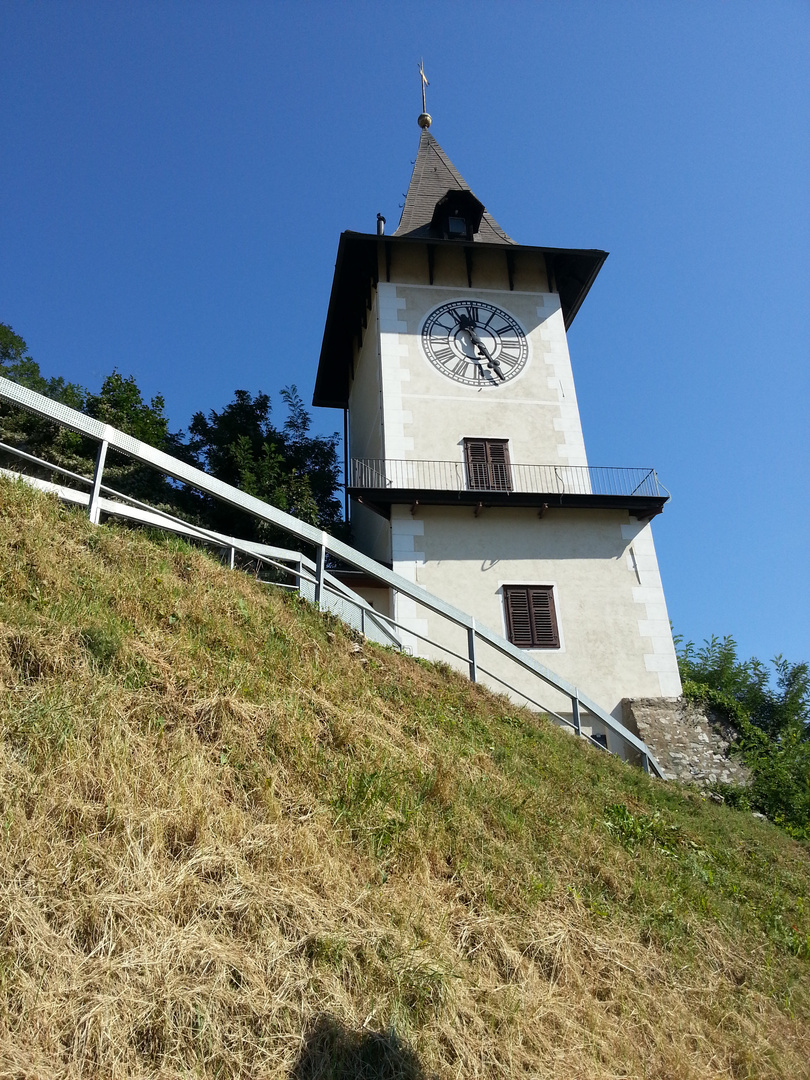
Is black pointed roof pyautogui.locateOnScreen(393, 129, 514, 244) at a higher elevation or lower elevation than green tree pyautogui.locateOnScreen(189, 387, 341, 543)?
higher

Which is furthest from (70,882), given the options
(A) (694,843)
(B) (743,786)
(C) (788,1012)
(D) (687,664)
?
(D) (687,664)

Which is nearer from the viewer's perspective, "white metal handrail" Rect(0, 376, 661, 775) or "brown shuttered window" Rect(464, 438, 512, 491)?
"white metal handrail" Rect(0, 376, 661, 775)

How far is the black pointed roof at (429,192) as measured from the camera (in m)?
22.8

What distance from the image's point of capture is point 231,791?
4.72 metres

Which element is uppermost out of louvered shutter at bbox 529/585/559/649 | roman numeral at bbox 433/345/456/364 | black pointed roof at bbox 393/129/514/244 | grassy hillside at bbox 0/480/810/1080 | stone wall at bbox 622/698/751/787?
black pointed roof at bbox 393/129/514/244

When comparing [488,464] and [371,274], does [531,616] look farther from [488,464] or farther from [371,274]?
[371,274]

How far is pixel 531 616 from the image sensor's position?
16859mm

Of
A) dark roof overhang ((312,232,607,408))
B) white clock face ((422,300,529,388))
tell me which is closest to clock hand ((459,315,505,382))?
white clock face ((422,300,529,388))

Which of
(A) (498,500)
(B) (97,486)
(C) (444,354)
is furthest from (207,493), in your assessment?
(C) (444,354)

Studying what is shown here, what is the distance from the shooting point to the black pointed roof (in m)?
22.8

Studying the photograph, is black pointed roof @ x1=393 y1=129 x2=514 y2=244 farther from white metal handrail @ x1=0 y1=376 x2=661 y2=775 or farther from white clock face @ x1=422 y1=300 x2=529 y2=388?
white metal handrail @ x1=0 y1=376 x2=661 y2=775

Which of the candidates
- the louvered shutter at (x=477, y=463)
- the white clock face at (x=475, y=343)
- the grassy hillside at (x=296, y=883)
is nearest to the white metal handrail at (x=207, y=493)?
the grassy hillside at (x=296, y=883)

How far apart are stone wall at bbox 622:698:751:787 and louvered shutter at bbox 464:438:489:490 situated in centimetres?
577

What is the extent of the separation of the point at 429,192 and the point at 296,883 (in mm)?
24109
